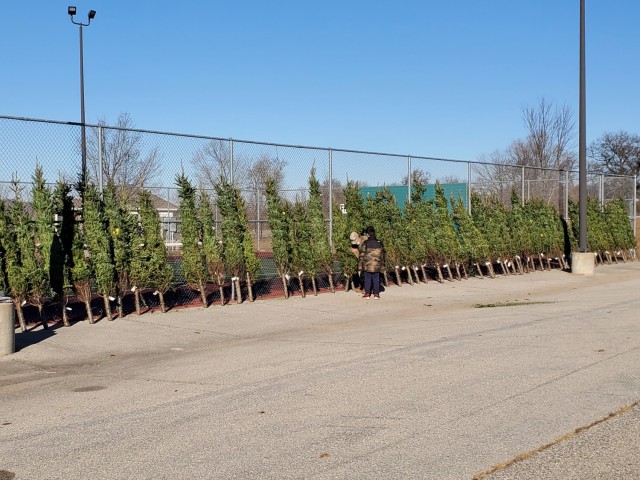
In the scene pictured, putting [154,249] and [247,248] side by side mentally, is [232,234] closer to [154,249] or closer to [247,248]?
[247,248]

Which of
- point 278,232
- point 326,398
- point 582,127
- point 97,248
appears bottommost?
point 326,398

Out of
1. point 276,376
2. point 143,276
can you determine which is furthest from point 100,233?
point 276,376

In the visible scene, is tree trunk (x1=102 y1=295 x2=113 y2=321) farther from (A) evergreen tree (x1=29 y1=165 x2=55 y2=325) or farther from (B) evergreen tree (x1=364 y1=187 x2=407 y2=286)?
(B) evergreen tree (x1=364 y1=187 x2=407 y2=286)

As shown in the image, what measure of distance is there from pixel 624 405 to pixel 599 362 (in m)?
2.22

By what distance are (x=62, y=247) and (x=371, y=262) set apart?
706 centimetres

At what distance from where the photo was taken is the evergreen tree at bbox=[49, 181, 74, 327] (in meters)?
12.9

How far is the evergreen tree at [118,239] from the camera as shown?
13.7 metres

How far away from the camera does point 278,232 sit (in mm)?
17031

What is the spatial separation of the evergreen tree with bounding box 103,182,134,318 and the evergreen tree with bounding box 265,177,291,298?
3.91m

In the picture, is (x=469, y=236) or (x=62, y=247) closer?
(x=62, y=247)

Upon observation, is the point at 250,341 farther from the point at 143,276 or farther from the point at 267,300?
the point at 267,300

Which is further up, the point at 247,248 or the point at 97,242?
the point at 97,242

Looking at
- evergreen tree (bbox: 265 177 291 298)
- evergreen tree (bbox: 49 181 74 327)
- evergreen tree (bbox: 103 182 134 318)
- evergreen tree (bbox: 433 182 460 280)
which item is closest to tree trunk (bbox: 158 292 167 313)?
evergreen tree (bbox: 103 182 134 318)

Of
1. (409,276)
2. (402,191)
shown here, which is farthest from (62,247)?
(402,191)
